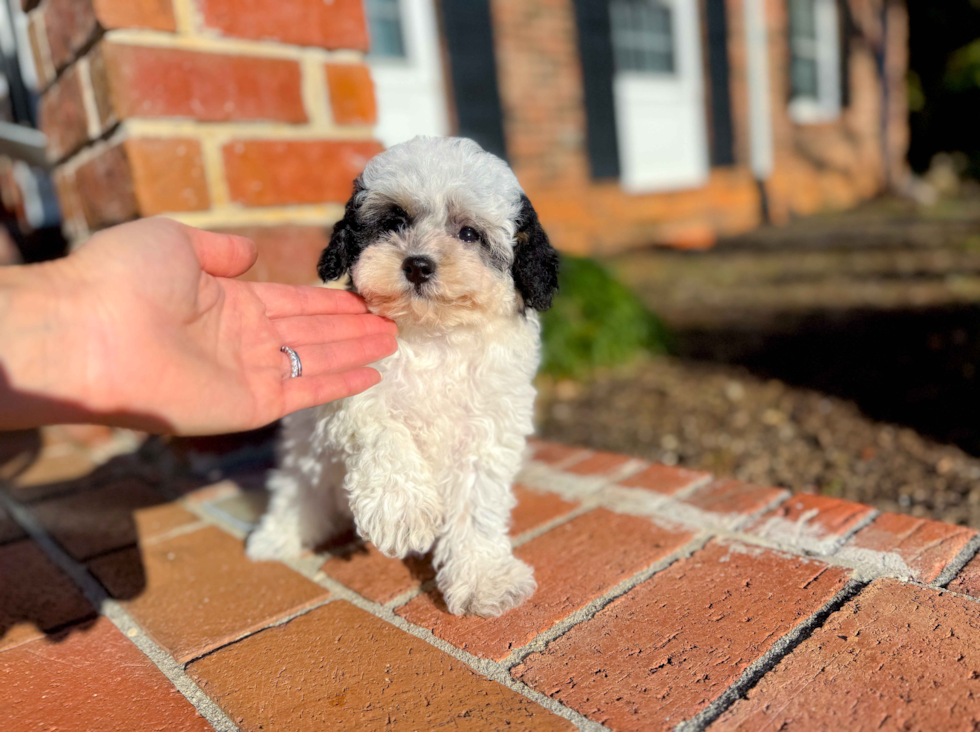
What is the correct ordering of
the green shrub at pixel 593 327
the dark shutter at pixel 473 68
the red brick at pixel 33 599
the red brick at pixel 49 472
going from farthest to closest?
the dark shutter at pixel 473 68 < the green shrub at pixel 593 327 < the red brick at pixel 49 472 < the red brick at pixel 33 599

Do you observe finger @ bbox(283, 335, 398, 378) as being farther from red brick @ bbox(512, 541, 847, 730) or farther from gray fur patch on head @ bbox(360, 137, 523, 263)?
red brick @ bbox(512, 541, 847, 730)

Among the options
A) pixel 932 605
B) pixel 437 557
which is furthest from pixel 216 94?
pixel 932 605

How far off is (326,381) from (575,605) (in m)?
0.90

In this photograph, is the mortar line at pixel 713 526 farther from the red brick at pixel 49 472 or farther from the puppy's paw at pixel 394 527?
the red brick at pixel 49 472

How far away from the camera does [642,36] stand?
30.9 ft

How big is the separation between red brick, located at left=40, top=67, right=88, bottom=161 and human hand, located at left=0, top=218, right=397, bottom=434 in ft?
4.67

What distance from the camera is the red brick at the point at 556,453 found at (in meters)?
2.98

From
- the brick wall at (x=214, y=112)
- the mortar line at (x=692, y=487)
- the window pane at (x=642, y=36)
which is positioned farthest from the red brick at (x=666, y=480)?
the window pane at (x=642, y=36)

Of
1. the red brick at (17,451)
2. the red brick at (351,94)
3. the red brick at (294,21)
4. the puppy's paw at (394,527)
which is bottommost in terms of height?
the red brick at (17,451)

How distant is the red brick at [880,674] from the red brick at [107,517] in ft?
6.79

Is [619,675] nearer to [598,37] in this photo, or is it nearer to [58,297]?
[58,297]

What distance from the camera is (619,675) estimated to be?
5.29 feet

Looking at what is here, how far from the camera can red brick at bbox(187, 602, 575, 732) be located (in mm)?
1531

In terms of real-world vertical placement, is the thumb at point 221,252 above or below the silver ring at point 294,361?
above
